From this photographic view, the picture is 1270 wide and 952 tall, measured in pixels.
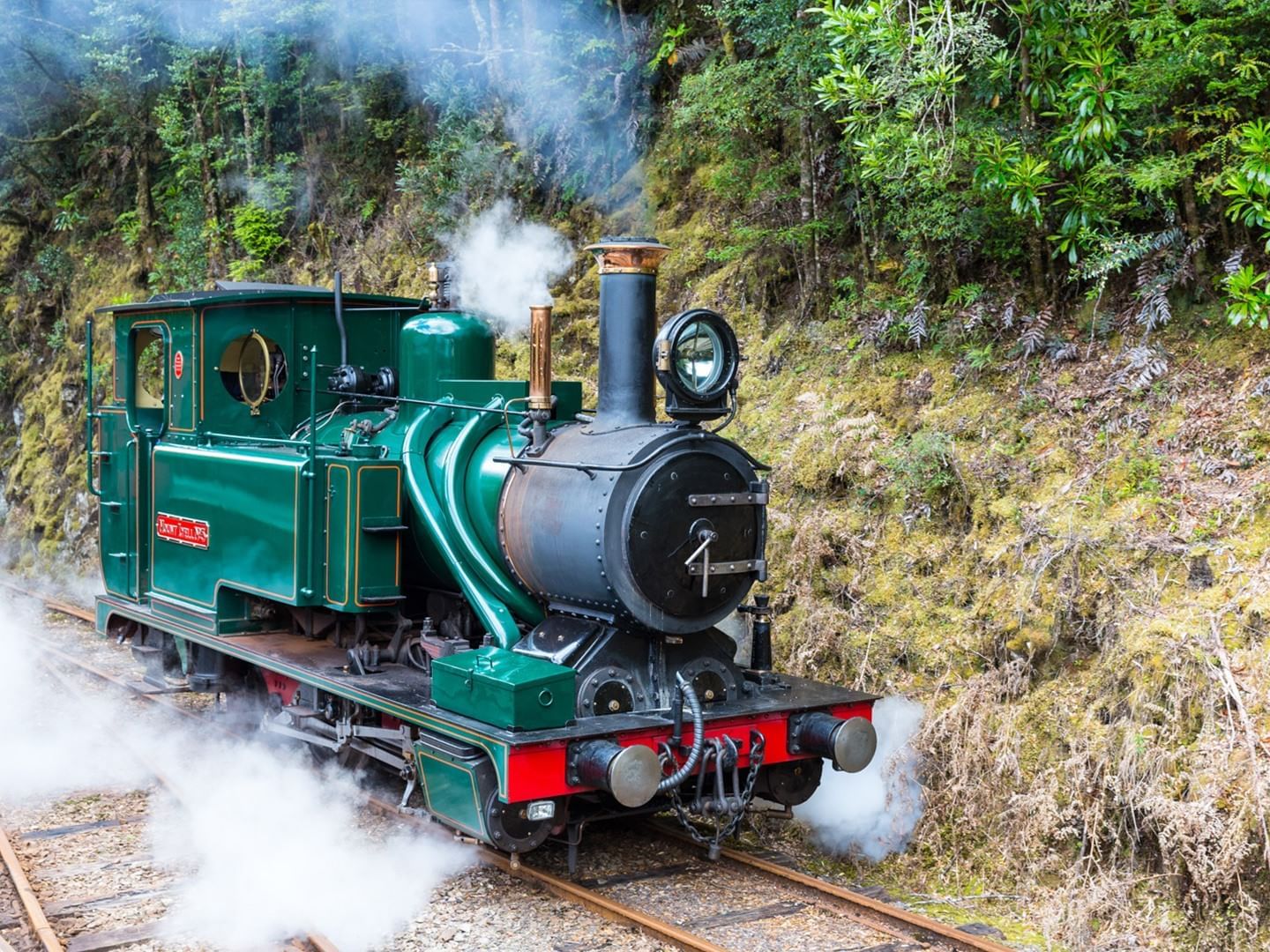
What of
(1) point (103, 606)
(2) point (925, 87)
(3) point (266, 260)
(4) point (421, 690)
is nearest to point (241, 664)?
(1) point (103, 606)

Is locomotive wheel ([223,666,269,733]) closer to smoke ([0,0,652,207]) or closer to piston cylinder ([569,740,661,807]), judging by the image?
piston cylinder ([569,740,661,807])

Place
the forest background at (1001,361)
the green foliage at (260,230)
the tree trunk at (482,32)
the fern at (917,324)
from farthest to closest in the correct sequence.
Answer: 1. the green foliage at (260,230)
2. the tree trunk at (482,32)
3. the fern at (917,324)
4. the forest background at (1001,361)

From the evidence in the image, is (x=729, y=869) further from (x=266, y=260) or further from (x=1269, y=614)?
(x=266, y=260)

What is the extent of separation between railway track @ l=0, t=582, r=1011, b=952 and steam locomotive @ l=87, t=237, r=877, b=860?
0.26 m

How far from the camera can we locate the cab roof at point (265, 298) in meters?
7.23

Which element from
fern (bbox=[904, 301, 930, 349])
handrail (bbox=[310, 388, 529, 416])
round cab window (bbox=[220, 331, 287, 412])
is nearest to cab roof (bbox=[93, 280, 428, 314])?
round cab window (bbox=[220, 331, 287, 412])

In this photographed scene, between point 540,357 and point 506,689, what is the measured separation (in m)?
1.55

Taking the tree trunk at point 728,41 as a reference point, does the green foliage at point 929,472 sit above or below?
below

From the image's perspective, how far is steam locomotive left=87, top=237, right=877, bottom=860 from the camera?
520 cm

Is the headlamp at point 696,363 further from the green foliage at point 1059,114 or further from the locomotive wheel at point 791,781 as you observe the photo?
the green foliage at point 1059,114

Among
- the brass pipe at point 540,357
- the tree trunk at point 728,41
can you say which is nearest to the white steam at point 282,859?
the brass pipe at point 540,357

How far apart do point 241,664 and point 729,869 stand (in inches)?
138

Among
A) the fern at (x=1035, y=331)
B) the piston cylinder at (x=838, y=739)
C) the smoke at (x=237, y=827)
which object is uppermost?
the fern at (x=1035, y=331)

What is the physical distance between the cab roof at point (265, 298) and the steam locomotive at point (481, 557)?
21mm
